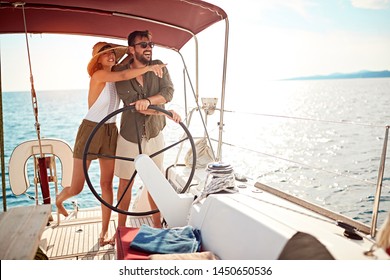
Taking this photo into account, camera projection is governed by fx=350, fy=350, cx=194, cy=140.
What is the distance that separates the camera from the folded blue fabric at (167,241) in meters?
1.40

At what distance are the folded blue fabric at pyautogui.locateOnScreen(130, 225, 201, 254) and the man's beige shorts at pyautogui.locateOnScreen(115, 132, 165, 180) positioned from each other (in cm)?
52

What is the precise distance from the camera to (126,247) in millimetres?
1458

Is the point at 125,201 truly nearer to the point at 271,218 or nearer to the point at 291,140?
the point at 271,218

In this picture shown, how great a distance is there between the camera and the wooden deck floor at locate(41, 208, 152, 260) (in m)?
1.97

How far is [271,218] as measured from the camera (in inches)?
47.6

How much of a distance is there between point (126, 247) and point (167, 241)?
17 cm

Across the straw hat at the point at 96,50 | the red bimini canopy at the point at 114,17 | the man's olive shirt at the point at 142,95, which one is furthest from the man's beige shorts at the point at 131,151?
the red bimini canopy at the point at 114,17

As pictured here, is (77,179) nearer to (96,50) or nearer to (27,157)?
(96,50)

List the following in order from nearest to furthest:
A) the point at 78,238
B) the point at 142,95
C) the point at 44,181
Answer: the point at 142,95, the point at 78,238, the point at 44,181

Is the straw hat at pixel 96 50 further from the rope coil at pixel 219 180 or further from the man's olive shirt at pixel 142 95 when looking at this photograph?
the rope coil at pixel 219 180

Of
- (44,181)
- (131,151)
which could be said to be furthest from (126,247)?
(44,181)

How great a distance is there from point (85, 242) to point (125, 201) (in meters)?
0.37

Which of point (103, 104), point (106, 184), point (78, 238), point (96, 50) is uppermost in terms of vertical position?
point (96, 50)
